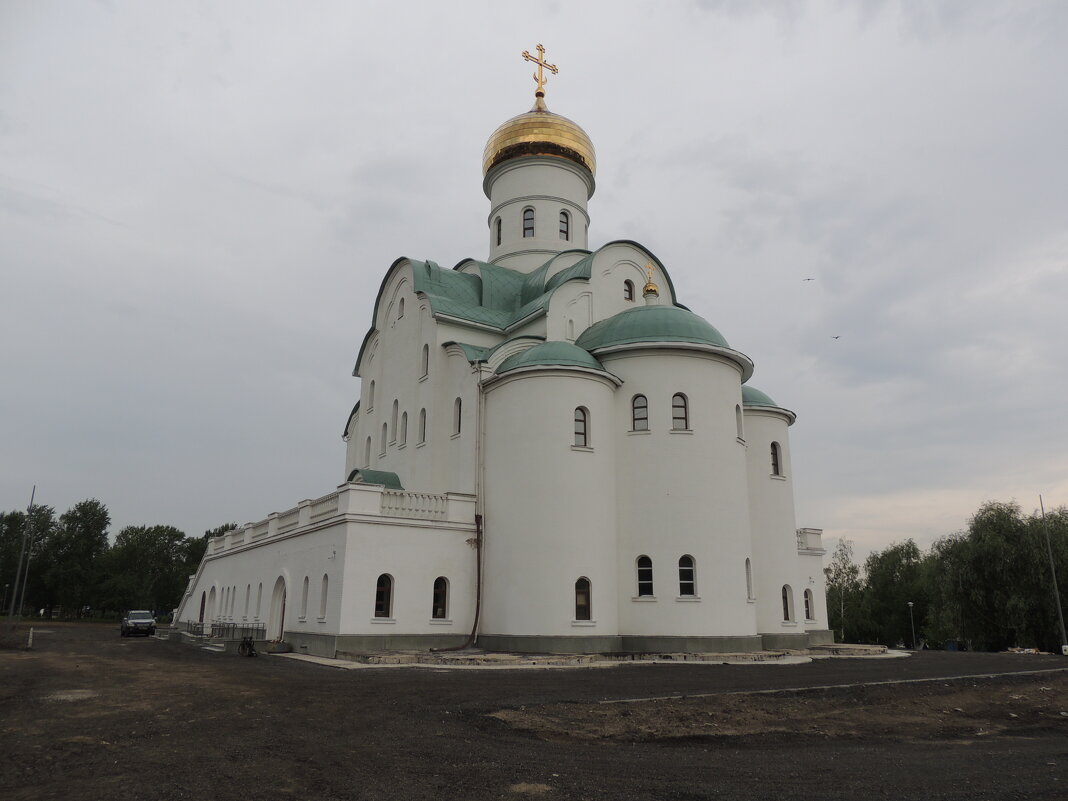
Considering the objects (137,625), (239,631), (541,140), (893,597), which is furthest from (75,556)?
(893,597)

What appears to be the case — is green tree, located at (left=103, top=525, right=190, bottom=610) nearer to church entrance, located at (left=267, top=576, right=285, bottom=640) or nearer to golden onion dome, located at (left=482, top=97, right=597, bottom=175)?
church entrance, located at (left=267, top=576, right=285, bottom=640)

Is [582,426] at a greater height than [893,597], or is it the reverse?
[582,426]

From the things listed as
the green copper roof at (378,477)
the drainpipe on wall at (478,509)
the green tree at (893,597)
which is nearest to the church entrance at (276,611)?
the green copper roof at (378,477)

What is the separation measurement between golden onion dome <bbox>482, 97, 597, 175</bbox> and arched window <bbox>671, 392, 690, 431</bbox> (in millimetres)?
13498

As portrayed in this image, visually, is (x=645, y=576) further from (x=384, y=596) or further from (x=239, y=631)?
(x=239, y=631)

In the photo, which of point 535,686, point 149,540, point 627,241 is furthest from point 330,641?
point 149,540

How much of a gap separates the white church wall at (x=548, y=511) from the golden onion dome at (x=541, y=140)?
12958 millimetres

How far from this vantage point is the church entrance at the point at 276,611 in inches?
942

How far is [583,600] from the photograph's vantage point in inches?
776

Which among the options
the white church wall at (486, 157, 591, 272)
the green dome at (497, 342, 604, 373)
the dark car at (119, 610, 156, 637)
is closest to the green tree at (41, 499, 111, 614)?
the dark car at (119, 610, 156, 637)

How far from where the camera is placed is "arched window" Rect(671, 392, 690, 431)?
2098 cm

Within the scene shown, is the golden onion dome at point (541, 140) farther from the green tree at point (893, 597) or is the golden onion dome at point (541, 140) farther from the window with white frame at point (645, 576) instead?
the green tree at point (893, 597)

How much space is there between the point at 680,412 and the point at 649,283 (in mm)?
5569

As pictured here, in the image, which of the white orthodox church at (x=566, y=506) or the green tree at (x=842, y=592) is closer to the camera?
the white orthodox church at (x=566, y=506)
